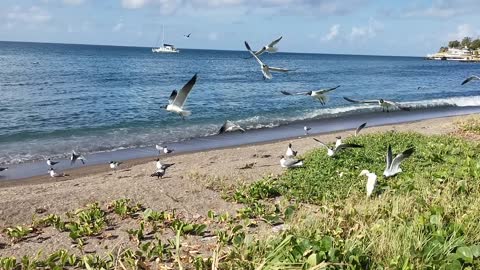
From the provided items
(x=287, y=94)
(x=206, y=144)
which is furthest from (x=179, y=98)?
(x=206, y=144)

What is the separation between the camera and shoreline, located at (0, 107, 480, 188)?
12.8 metres

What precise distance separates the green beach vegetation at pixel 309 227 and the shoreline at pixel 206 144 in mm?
6312

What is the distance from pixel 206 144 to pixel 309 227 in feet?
40.8

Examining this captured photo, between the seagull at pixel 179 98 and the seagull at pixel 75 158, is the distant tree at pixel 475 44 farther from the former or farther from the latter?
the seagull at pixel 179 98

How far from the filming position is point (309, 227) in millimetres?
5066

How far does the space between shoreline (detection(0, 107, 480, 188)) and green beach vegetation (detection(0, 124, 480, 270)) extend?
6312 mm

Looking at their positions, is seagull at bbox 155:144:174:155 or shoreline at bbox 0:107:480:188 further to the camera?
seagull at bbox 155:144:174:155

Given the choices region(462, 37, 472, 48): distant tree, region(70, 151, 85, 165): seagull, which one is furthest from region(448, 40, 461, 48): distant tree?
region(70, 151, 85, 165): seagull

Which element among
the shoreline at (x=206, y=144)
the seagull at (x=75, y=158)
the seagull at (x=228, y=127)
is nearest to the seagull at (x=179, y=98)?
the seagull at (x=228, y=127)

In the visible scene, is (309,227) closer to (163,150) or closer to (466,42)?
(163,150)

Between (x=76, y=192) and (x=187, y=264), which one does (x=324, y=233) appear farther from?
(x=76, y=192)

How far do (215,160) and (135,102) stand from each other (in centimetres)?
1648

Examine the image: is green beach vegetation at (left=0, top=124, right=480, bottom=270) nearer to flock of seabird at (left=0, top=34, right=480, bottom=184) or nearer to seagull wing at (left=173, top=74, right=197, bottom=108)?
flock of seabird at (left=0, top=34, right=480, bottom=184)

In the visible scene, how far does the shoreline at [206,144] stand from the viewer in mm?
12836
